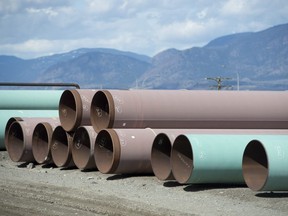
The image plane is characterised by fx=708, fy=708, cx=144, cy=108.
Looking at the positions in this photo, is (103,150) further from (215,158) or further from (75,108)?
(215,158)

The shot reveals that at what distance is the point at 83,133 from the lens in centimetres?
1794

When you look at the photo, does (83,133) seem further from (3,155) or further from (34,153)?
(3,155)

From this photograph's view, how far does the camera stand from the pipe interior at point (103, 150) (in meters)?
17.0

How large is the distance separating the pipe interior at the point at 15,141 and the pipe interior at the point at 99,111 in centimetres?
380

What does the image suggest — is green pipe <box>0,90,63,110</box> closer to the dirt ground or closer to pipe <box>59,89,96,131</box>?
pipe <box>59,89,96,131</box>

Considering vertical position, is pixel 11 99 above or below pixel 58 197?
above

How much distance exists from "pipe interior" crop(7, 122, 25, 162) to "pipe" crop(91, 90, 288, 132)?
4072mm

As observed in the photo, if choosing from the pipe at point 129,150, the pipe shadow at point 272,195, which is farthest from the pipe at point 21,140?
the pipe shadow at point 272,195

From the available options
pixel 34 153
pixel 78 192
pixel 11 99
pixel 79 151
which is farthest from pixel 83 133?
pixel 11 99

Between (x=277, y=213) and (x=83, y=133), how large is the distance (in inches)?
299

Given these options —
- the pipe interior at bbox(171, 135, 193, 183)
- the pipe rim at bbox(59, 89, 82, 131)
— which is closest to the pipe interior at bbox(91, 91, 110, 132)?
the pipe rim at bbox(59, 89, 82, 131)

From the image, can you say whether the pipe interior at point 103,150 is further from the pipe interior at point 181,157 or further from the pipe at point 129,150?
the pipe interior at point 181,157

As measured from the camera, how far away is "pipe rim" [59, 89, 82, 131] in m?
17.7

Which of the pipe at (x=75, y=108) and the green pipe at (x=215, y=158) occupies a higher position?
the pipe at (x=75, y=108)
